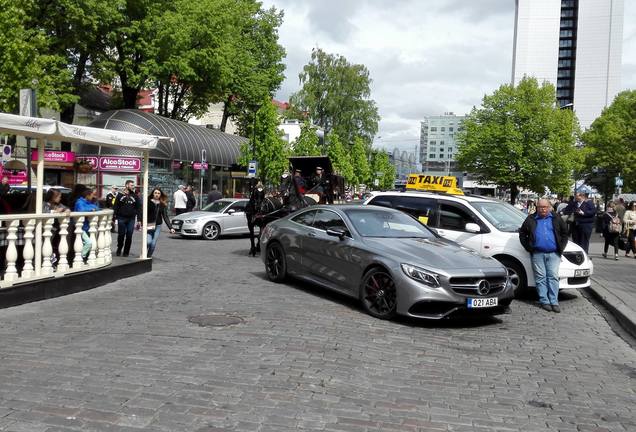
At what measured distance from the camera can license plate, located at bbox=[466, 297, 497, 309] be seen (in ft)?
22.7

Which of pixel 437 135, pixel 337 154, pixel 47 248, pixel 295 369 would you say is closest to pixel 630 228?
pixel 295 369

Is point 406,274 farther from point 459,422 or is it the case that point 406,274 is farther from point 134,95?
point 134,95

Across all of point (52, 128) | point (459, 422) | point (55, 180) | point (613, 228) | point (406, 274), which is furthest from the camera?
point (55, 180)

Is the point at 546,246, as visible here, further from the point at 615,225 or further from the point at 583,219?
the point at 615,225

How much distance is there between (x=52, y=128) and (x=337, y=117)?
52.0m

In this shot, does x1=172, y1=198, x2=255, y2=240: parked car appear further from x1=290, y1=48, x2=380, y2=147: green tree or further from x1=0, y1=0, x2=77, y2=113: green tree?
x1=290, y1=48, x2=380, y2=147: green tree

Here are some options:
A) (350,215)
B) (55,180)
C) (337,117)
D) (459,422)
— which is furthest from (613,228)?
(337,117)

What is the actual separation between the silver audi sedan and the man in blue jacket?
820 centimetres

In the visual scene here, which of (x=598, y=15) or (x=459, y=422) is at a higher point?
(x=598, y=15)

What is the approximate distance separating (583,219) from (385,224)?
896 cm

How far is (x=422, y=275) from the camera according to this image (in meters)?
6.93

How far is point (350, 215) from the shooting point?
343 inches

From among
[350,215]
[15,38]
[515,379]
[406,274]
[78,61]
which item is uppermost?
[78,61]

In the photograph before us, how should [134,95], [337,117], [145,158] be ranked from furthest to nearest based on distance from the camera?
1. [337,117]
2. [134,95]
3. [145,158]
